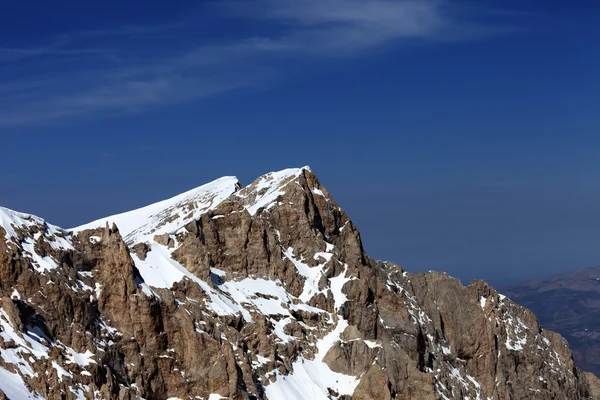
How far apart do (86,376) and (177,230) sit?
54.0 metres

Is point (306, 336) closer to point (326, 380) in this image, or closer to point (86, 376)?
point (326, 380)

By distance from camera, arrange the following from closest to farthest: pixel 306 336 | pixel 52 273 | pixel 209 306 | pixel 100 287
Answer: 1. pixel 52 273
2. pixel 100 287
3. pixel 209 306
4. pixel 306 336

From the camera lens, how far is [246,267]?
194 metres

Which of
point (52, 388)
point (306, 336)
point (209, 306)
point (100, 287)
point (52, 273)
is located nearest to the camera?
point (52, 388)

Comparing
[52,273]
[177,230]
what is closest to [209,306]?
[177,230]

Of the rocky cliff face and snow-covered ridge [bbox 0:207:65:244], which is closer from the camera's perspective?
the rocky cliff face

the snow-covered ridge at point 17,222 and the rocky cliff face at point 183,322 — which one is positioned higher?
the snow-covered ridge at point 17,222

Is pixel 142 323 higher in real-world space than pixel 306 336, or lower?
higher

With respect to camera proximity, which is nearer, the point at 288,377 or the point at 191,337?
the point at 191,337

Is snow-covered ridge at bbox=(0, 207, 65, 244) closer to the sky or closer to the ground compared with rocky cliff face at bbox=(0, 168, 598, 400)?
closer to the sky

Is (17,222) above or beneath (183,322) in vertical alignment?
above

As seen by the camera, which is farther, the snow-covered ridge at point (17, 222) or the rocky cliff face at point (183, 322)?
the snow-covered ridge at point (17, 222)

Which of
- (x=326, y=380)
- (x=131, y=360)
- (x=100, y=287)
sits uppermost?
(x=100, y=287)

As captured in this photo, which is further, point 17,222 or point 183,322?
point 183,322
